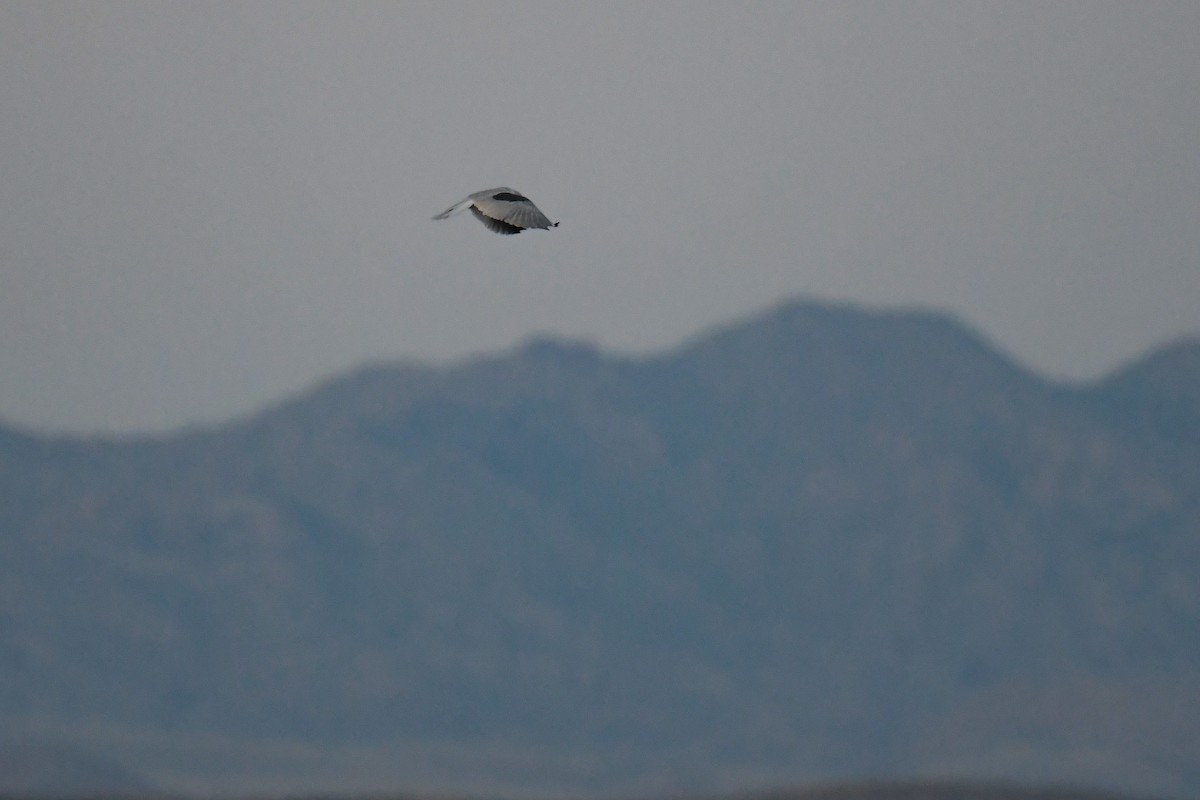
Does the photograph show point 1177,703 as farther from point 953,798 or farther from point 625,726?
point 953,798

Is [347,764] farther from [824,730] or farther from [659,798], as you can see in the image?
[824,730]

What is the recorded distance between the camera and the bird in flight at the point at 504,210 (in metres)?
25.3

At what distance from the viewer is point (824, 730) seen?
195750mm

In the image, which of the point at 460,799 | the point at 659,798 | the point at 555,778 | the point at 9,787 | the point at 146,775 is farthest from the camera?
the point at 555,778

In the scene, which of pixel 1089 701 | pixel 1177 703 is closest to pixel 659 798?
pixel 1089 701

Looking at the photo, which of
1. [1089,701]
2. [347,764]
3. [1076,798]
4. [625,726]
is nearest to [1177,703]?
[1089,701]

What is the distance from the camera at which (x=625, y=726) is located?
19262 centimetres

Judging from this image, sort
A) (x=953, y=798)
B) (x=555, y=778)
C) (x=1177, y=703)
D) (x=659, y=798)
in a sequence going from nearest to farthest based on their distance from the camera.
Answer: (x=953, y=798)
(x=659, y=798)
(x=555, y=778)
(x=1177, y=703)

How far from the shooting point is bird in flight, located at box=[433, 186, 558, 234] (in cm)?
2533

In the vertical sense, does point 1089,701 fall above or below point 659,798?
above

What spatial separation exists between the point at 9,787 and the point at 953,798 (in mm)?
73104

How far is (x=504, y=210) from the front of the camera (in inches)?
1009

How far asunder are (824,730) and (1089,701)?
31.0 metres

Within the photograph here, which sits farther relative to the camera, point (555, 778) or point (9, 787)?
point (555, 778)
